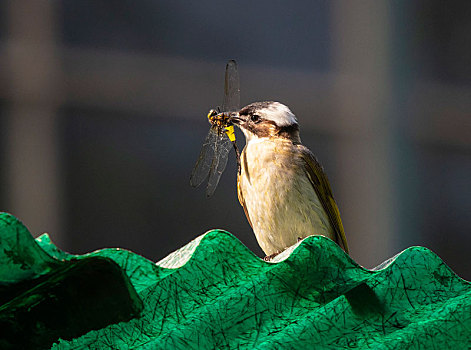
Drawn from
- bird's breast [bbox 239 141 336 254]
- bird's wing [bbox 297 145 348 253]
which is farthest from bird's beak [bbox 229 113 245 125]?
bird's wing [bbox 297 145 348 253]

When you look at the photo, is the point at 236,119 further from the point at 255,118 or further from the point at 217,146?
the point at 217,146

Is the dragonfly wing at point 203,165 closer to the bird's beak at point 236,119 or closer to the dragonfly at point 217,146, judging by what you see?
Answer: the dragonfly at point 217,146

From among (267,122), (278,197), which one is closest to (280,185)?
(278,197)

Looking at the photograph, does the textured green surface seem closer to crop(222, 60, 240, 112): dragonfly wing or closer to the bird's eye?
crop(222, 60, 240, 112): dragonfly wing

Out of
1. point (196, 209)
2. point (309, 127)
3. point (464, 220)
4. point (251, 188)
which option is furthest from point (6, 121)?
point (251, 188)

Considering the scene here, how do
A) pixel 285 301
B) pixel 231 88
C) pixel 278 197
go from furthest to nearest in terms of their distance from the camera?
pixel 231 88 → pixel 278 197 → pixel 285 301
